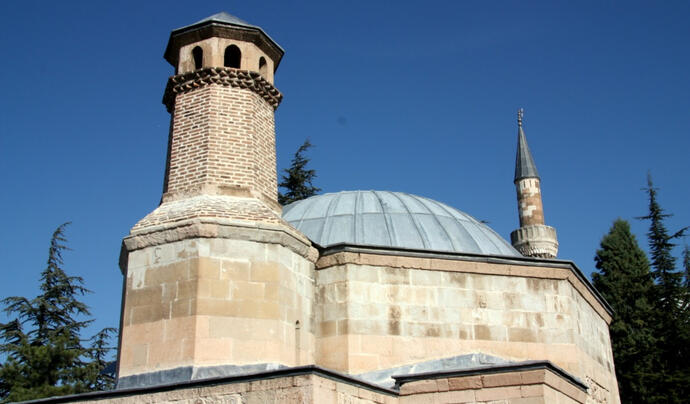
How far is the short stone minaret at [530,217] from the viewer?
1800 cm

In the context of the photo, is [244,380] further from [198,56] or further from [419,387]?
[198,56]

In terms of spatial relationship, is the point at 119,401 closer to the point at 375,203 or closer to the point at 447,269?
the point at 447,269

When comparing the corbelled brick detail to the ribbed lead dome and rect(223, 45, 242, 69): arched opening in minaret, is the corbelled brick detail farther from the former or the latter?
the ribbed lead dome

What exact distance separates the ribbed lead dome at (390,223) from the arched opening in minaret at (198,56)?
9.49 ft

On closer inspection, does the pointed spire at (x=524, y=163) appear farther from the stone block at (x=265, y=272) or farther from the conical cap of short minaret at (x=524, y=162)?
the stone block at (x=265, y=272)

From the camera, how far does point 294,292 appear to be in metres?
8.98

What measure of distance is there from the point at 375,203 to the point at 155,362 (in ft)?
15.9

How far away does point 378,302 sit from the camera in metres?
9.55

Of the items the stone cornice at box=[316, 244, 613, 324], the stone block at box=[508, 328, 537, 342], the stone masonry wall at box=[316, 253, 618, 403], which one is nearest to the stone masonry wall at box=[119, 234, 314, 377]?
the stone masonry wall at box=[316, 253, 618, 403]

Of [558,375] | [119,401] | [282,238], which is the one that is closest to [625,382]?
[558,375]

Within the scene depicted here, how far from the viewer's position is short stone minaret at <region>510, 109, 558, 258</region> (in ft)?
59.1

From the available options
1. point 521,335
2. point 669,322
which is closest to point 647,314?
point 669,322

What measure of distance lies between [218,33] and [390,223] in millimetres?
3811

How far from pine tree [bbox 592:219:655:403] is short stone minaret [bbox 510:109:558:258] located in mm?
5820
